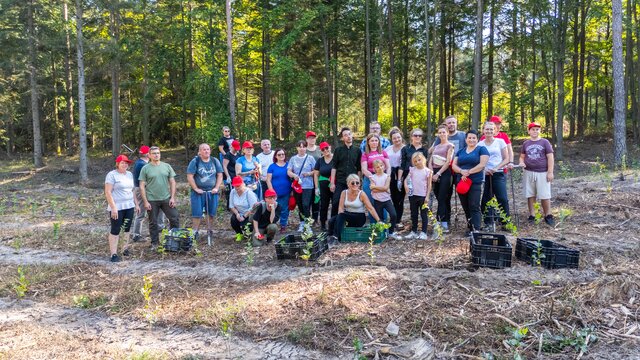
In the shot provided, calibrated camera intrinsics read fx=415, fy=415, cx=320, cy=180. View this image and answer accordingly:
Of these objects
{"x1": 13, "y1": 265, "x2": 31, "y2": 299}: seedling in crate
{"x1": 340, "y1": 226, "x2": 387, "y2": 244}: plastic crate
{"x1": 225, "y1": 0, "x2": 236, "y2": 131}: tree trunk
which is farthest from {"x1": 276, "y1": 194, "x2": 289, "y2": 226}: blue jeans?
{"x1": 225, "y1": 0, "x2": 236, "y2": 131}: tree trunk

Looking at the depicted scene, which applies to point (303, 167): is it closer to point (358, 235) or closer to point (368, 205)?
point (368, 205)

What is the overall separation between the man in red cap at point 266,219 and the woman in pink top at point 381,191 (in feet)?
5.66

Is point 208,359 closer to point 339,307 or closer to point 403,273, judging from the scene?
point 339,307

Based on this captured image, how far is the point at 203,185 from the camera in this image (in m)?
7.60

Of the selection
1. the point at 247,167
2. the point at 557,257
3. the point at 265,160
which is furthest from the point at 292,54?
the point at 557,257

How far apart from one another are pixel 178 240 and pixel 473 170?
4.86 m

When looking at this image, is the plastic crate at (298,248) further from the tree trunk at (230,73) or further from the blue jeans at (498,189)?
the tree trunk at (230,73)

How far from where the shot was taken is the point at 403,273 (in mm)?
5113

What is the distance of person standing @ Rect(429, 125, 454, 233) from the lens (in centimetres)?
679

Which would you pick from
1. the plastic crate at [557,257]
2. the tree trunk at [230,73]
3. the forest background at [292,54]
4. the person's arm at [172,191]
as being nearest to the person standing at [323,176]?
the person's arm at [172,191]

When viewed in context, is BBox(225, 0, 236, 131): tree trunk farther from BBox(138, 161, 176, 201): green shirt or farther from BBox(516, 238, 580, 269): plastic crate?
BBox(516, 238, 580, 269): plastic crate

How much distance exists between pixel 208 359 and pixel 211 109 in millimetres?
16364

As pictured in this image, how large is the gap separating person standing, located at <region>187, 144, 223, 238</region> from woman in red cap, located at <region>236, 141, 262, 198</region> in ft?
2.01

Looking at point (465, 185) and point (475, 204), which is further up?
point (465, 185)
